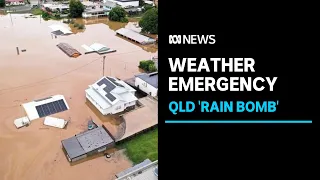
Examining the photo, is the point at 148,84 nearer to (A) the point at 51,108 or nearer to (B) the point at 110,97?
(B) the point at 110,97

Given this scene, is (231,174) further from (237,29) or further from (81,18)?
(81,18)

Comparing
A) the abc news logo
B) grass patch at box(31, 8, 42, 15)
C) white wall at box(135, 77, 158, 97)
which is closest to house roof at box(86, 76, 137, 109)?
white wall at box(135, 77, 158, 97)

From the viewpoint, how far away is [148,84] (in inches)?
559

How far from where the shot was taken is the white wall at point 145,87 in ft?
46.2

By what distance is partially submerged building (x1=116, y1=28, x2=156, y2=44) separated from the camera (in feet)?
72.4

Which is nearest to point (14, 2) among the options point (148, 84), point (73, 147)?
point (148, 84)

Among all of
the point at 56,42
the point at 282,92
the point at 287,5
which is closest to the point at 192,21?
the point at 287,5

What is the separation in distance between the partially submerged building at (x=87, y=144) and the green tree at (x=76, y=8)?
18.5 m

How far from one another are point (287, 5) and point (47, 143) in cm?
1021

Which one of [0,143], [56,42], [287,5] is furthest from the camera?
[56,42]

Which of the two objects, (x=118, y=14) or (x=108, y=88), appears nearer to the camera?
(x=108, y=88)

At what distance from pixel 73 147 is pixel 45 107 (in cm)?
339

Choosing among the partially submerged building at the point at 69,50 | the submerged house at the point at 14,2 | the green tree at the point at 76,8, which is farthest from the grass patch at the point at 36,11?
the partially submerged building at the point at 69,50

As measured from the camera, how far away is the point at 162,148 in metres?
3.37
